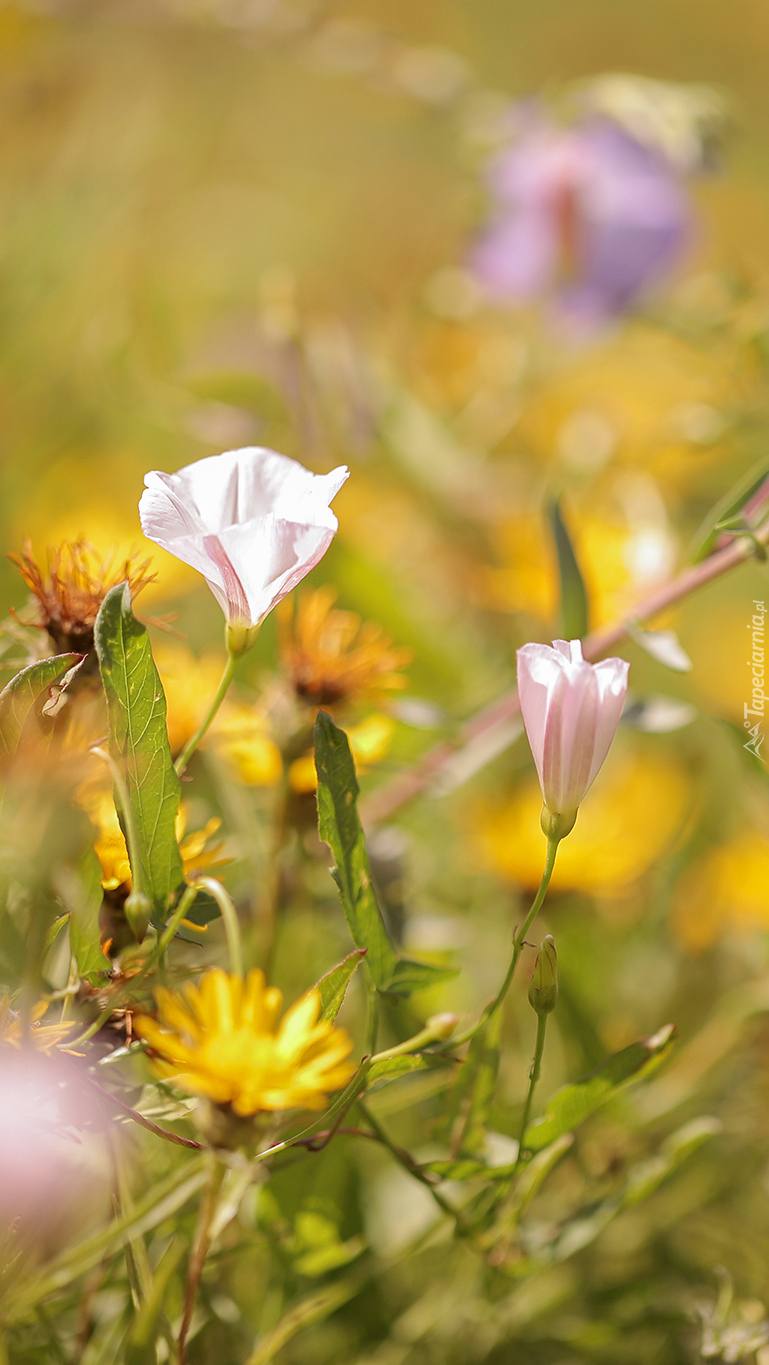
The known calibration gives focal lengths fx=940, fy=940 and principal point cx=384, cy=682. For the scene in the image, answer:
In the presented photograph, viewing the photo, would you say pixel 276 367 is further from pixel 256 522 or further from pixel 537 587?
pixel 256 522

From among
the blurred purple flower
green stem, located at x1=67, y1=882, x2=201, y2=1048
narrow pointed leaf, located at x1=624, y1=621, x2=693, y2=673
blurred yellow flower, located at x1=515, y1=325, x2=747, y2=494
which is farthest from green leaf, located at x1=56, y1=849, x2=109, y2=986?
the blurred purple flower

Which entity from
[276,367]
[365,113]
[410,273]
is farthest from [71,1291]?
[365,113]

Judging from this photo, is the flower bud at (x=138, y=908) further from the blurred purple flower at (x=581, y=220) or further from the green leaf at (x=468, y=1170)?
the blurred purple flower at (x=581, y=220)

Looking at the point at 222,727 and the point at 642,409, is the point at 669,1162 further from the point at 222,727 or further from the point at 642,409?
the point at 642,409

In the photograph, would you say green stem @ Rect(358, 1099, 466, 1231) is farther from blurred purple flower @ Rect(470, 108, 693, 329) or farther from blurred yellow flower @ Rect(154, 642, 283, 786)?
blurred purple flower @ Rect(470, 108, 693, 329)

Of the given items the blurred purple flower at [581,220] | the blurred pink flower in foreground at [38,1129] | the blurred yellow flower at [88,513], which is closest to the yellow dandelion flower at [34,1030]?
the blurred pink flower in foreground at [38,1129]

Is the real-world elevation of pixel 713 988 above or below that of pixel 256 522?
below
